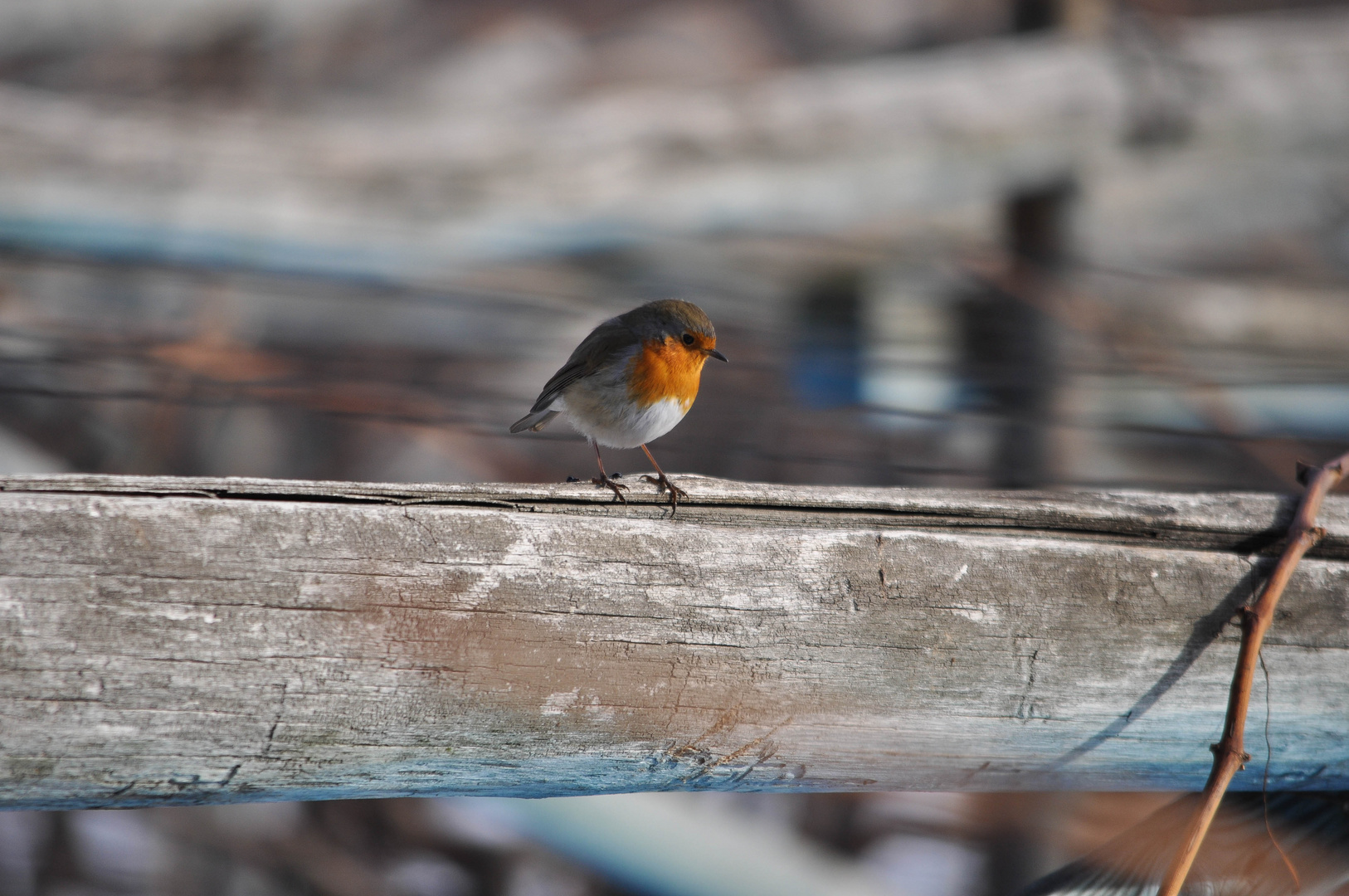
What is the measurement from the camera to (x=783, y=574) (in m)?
0.76

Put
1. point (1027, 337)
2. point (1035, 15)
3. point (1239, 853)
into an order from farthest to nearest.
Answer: point (1027, 337), point (1035, 15), point (1239, 853)

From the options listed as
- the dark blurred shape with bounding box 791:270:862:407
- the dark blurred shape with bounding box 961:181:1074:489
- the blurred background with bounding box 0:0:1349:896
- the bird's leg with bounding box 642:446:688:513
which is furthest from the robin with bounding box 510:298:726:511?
the dark blurred shape with bounding box 791:270:862:407

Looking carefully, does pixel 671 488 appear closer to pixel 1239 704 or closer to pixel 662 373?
pixel 1239 704

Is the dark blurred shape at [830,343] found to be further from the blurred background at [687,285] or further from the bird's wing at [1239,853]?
the bird's wing at [1239,853]

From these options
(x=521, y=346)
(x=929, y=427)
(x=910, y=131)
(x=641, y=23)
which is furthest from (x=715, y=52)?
(x=910, y=131)

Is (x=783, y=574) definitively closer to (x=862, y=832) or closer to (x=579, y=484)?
(x=579, y=484)

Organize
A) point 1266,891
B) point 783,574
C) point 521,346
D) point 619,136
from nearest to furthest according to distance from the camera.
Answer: point 783,574
point 1266,891
point 619,136
point 521,346

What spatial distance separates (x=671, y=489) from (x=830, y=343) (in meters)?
2.19

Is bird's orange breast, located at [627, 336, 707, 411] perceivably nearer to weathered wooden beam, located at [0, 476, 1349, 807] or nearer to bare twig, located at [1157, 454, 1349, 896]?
weathered wooden beam, located at [0, 476, 1349, 807]

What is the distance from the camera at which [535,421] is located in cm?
164

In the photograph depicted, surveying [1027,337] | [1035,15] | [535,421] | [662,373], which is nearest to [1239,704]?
[662,373]

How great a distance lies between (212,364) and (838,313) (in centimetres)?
198

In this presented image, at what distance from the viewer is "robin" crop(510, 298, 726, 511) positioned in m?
1.41

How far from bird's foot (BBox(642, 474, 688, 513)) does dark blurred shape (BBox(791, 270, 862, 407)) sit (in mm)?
2052
